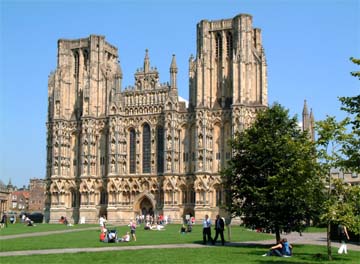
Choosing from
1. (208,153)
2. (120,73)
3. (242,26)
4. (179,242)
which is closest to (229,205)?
(179,242)

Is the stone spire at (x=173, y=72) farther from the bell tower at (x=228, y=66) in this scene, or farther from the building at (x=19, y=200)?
the building at (x=19, y=200)

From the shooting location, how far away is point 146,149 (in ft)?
265

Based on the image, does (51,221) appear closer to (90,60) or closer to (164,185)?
(164,185)

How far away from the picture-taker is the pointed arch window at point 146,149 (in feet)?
263

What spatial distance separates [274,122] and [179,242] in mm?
9701

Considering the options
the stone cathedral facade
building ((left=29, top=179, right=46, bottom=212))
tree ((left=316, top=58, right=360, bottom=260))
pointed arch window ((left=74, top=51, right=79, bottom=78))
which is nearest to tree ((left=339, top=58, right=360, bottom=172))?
tree ((left=316, top=58, right=360, bottom=260))

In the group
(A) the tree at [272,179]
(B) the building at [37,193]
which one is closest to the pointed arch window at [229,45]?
(A) the tree at [272,179]

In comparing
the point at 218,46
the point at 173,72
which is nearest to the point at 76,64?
the point at 173,72

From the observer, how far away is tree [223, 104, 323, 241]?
32.9m

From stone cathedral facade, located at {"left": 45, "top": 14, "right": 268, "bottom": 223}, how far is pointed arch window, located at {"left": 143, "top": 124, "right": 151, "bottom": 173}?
0.14 metres

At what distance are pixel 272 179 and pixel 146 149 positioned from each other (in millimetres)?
48228

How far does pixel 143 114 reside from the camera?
266ft

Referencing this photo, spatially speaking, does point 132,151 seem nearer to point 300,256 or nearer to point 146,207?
point 146,207

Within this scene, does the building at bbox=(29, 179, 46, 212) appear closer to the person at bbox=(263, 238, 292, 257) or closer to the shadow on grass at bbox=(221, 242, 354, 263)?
the shadow on grass at bbox=(221, 242, 354, 263)
